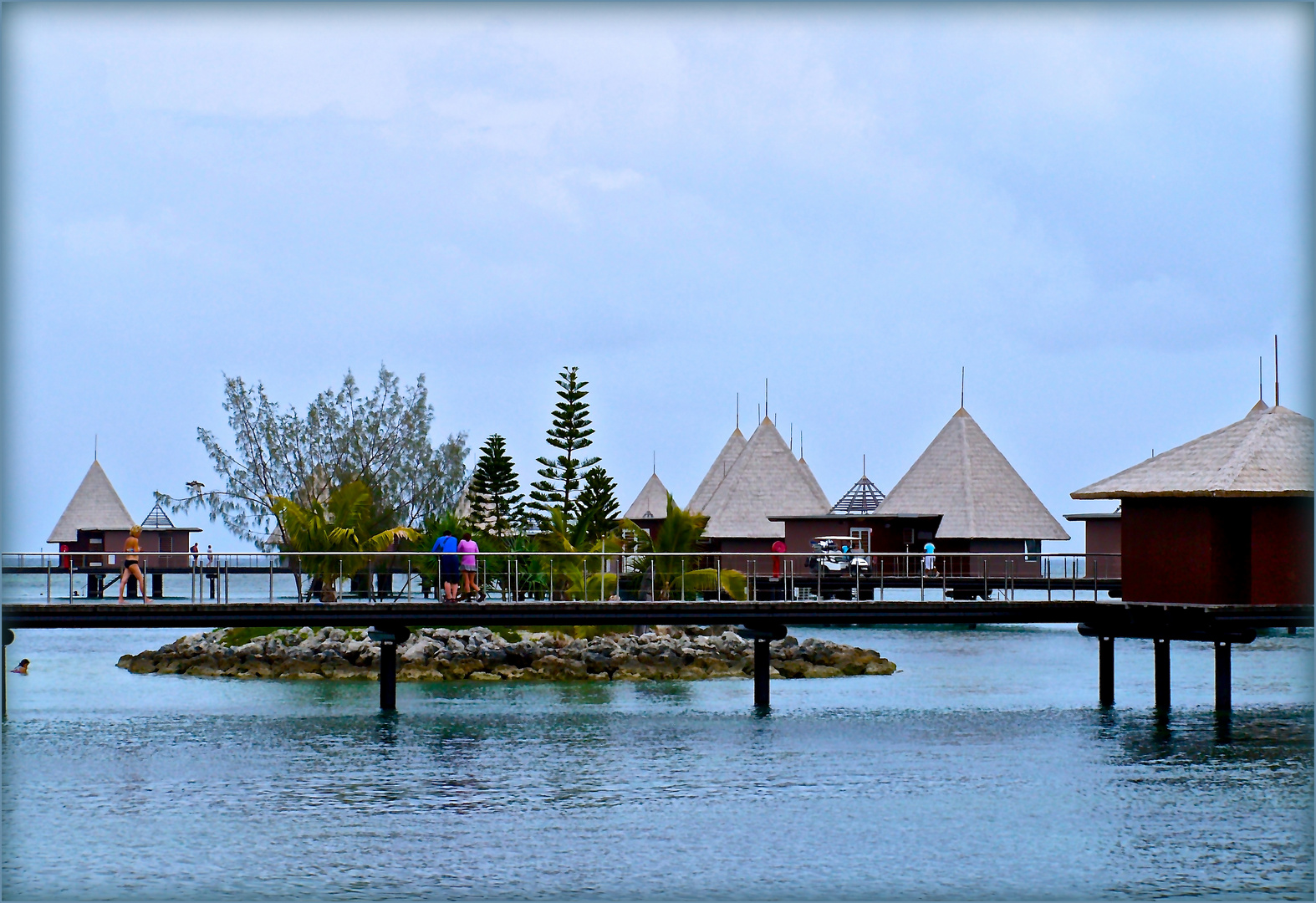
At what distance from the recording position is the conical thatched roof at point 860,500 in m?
64.2

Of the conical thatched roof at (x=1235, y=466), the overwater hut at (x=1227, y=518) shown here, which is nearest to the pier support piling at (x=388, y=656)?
the conical thatched roof at (x=1235, y=466)

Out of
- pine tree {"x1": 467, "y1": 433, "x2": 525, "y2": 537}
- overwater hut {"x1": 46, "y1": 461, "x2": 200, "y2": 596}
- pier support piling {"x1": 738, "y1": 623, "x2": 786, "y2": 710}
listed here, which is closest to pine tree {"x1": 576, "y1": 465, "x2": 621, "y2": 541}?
pine tree {"x1": 467, "y1": 433, "x2": 525, "y2": 537}

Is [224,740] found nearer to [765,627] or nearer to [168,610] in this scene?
[168,610]

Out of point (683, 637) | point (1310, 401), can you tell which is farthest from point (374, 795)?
point (683, 637)

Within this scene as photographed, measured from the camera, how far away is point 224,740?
2914 cm

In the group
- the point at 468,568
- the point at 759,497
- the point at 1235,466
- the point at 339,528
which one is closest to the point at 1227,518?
the point at 1235,466

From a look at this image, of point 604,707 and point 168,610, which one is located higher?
point 168,610

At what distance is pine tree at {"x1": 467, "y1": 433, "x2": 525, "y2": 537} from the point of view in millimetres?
58562

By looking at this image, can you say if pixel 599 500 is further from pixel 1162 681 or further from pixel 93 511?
pixel 93 511

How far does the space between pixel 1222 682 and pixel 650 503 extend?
48135 millimetres

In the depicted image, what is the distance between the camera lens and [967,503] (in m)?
56.0

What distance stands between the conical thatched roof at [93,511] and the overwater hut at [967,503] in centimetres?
4686

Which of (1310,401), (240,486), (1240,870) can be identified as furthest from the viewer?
(240,486)

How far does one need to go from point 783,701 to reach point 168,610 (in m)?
13.7
